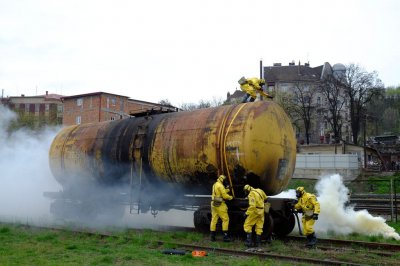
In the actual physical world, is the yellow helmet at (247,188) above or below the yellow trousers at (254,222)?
above

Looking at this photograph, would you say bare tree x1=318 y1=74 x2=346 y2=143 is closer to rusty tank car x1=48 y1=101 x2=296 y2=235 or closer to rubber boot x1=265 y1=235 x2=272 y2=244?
rusty tank car x1=48 y1=101 x2=296 y2=235

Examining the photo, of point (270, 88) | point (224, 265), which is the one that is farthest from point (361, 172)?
point (270, 88)

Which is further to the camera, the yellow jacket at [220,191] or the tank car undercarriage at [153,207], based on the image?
the tank car undercarriage at [153,207]

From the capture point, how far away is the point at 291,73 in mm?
77062

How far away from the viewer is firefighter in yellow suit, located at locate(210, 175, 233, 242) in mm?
9922

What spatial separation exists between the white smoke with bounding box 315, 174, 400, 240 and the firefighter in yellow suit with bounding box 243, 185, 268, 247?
3.44 meters

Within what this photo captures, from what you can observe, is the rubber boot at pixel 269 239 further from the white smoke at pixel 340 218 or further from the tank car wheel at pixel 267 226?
the white smoke at pixel 340 218

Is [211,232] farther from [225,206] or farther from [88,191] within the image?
[88,191]

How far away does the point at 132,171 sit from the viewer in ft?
40.9

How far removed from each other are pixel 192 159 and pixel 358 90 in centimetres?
4740

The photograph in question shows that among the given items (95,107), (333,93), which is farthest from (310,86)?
(95,107)

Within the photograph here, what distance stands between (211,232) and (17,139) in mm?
11546

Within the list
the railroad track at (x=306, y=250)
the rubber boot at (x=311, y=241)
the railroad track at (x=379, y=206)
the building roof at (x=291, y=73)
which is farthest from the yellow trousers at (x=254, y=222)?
the building roof at (x=291, y=73)

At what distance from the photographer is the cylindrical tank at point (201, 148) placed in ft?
33.3
